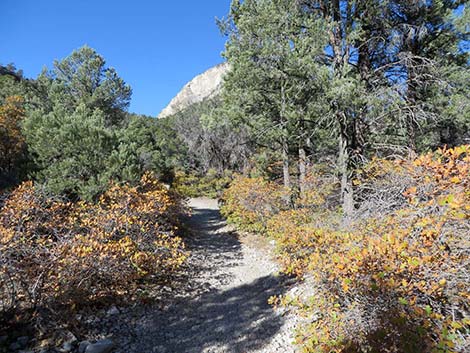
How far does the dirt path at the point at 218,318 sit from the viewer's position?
389 centimetres

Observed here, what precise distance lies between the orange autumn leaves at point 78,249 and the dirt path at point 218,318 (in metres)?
0.80

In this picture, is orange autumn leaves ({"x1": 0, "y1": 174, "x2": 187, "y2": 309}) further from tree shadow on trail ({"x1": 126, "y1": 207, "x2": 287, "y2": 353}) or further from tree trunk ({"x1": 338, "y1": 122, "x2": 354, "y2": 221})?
tree trunk ({"x1": 338, "y1": 122, "x2": 354, "y2": 221})

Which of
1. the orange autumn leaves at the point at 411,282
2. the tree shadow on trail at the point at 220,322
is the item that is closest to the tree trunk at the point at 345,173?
the tree shadow on trail at the point at 220,322

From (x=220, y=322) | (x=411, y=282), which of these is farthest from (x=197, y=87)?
(x=411, y=282)

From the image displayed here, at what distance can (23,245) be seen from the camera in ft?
12.8

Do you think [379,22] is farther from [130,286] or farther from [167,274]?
[130,286]

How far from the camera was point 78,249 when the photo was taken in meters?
4.11

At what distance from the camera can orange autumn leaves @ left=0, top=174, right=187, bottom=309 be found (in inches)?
151

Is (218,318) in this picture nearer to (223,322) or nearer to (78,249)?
(223,322)

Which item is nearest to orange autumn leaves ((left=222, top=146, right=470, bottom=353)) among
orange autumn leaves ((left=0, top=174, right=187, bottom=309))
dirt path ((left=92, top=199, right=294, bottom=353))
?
dirt path ((left=92, top=199, right=294, bottom=353))

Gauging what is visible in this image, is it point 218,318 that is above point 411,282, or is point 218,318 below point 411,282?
below

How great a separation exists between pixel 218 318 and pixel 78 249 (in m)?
2.63

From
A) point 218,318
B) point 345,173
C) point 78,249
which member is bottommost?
point 218,318

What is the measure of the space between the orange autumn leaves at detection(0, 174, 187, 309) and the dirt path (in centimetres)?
80
